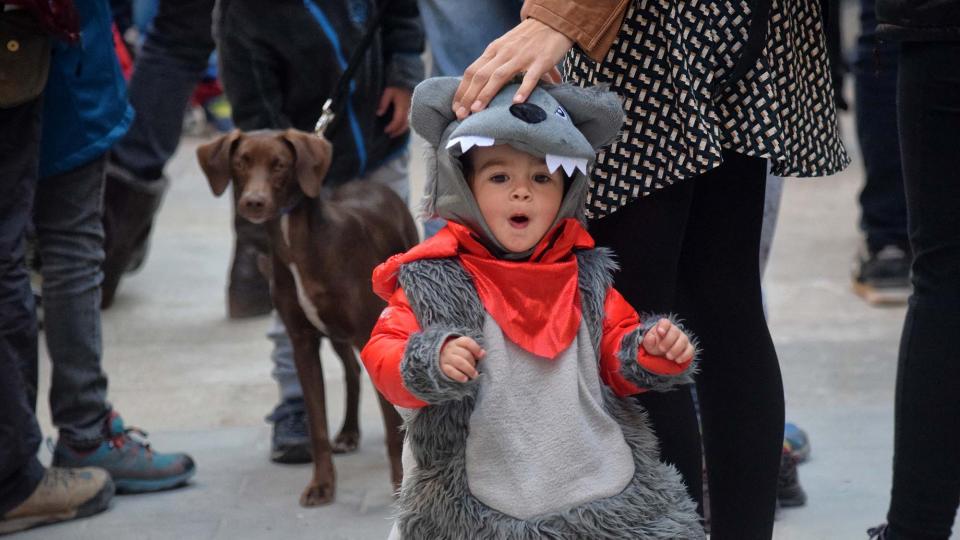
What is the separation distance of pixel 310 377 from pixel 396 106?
2.82 ft

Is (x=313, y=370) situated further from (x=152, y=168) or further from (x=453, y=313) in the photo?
(x=152, y=168)

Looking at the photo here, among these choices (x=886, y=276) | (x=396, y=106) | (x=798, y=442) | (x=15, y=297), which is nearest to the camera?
(x=15, y=297)

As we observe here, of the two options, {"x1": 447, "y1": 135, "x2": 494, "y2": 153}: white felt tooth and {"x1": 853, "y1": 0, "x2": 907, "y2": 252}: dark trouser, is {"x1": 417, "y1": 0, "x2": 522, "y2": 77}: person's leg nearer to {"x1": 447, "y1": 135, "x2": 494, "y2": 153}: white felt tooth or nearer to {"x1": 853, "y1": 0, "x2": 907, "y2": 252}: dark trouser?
{"x1": 447, "y1": 135, "x2": 494, "y2": 153}: white felt tooth

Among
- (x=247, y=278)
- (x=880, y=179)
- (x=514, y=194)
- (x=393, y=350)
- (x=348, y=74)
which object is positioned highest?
(x=514, y=194)

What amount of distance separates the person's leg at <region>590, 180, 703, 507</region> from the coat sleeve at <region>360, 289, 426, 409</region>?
1.34 ft

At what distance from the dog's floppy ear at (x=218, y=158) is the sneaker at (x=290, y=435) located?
0.78m

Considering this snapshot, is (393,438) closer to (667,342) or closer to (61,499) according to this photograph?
(61,499)

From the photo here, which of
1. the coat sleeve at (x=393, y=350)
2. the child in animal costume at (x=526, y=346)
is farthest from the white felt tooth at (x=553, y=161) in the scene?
the coat sleeve at (x=393, y=350)

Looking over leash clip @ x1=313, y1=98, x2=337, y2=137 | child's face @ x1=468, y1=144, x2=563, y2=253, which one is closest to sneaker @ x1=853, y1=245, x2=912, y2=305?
leash clip @ x1=313, y1=98, x2=337, y2=137

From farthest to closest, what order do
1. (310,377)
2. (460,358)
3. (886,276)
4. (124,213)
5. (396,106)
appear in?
(886,276) < (124,213) < (396,106) < (310,377) < (460,358)

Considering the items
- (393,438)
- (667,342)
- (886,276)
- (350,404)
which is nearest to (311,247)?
(393,438)

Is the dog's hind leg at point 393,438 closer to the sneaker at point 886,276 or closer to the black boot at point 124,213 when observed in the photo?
the black boot at point 124,213

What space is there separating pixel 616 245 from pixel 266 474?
6.09 ft

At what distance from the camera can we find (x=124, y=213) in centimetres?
573
